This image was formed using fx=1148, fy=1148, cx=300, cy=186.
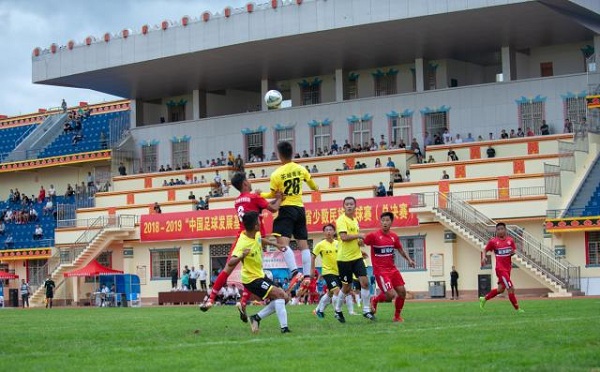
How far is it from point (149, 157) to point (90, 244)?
1014cm

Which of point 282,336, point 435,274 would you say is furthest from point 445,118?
point 282,336

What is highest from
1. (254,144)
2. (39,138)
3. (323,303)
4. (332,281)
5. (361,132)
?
(39,138)

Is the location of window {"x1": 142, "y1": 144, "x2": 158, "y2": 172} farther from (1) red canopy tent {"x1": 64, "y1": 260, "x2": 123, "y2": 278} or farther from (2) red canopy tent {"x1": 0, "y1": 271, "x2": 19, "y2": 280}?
(1) red canopy tent {"x1": 64, "y1": 260, "x2": 123, "y2": 278}

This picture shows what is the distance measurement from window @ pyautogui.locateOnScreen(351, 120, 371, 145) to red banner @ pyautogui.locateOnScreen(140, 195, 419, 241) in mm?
7315

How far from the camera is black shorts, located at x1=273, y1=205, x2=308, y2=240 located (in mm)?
20859

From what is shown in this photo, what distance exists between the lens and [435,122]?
61.9 metres

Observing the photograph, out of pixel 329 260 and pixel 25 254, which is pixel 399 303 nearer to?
Answer: pixel 329 260

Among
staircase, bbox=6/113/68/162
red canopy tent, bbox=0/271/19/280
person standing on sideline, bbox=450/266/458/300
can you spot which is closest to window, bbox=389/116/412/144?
person standing on sideline, bbox=450/266/458/300

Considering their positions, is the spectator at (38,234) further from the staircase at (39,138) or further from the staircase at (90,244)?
the staircase at (39,138)

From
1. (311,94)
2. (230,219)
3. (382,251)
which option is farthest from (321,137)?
(382,251)

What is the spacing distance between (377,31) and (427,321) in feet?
125

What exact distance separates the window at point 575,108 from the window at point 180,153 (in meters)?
24.2

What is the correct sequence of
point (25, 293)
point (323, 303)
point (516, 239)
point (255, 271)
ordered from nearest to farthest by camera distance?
point (255, 271) → point (323, 303) → point (516, 239) → point (25, 293)

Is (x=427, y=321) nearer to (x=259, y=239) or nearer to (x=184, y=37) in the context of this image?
(x=259, y=239)
